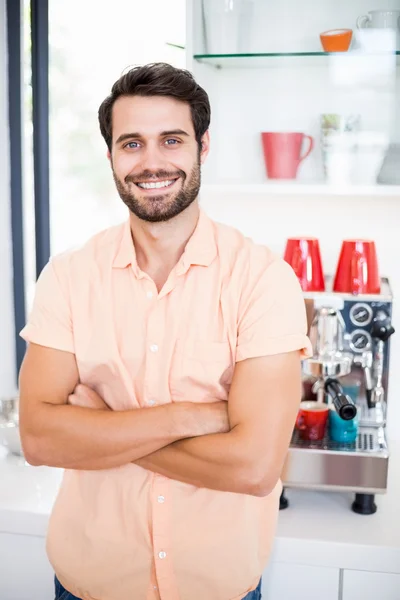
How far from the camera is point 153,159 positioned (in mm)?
1283

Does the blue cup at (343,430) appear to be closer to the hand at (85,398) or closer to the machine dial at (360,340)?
the machine dial at (360,340)

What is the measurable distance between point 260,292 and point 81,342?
0.32 m

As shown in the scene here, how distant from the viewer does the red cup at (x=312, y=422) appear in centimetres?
167

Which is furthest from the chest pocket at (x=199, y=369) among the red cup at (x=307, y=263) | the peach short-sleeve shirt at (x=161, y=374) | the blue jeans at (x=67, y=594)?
the red cup at (x=307, y=263)

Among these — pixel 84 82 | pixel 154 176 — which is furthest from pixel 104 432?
pixel 84 82

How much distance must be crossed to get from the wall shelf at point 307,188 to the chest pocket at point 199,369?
2.30 ft

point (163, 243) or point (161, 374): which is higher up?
point (163, 243)

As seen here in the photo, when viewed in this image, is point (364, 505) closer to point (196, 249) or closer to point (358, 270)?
point (358, 270)

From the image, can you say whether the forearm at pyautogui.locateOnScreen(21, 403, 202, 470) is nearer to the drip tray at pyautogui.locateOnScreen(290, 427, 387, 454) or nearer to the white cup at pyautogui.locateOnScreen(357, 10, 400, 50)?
the drip tray at pyautogui.locateOnScreen(290, 427, 387, 454)

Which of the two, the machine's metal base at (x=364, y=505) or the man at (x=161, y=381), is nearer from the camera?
the man at (x=161, y=381)

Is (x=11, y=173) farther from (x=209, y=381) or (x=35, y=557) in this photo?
(x=209, y=381)

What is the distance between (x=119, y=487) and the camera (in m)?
1.29

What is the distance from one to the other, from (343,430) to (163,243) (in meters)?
0.63

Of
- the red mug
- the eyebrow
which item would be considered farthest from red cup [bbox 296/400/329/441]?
the eyebrow
